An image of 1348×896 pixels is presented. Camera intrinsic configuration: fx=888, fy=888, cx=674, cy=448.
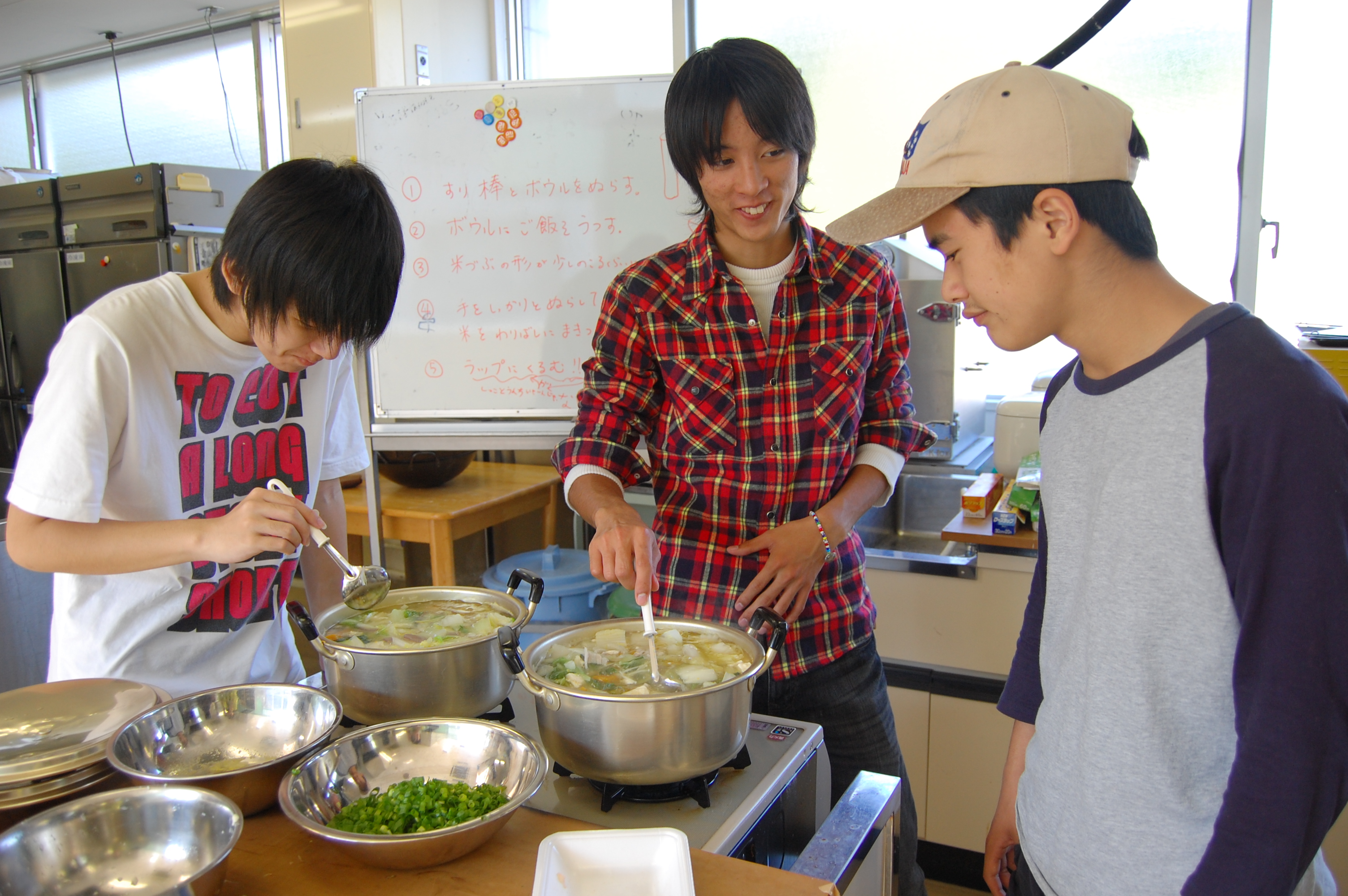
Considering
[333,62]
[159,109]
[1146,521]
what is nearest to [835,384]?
[1146,521]

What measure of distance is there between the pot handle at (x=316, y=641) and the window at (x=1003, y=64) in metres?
2.04

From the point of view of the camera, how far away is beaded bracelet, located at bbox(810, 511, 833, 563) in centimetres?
147

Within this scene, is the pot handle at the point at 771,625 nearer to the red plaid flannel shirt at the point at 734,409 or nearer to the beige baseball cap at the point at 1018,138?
the red plaid flannel shirt at the point at 734,409

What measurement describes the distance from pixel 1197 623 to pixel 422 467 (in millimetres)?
2782

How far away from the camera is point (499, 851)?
92cm

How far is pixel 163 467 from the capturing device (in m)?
1.28

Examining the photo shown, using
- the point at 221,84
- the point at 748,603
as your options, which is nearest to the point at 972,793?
the point at 748,603

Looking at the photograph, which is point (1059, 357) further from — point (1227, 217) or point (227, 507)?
point (227, 507)

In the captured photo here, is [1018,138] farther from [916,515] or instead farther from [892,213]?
[916,515]

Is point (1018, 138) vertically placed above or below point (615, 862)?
above

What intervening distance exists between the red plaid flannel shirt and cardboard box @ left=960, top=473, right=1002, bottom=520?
0.85m

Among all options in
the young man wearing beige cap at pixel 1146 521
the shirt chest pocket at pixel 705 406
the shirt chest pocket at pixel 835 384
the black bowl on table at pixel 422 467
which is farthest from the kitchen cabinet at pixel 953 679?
the black bowl on table at pixel 422 467

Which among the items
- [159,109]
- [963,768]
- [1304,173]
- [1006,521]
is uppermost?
[159,109]

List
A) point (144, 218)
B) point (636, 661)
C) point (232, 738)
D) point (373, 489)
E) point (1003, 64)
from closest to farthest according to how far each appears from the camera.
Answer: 1. point (232, 738)
2. point (636, 661)
3. point (373, 489)
4. point (1003, 64)
5. point (144, 218)
